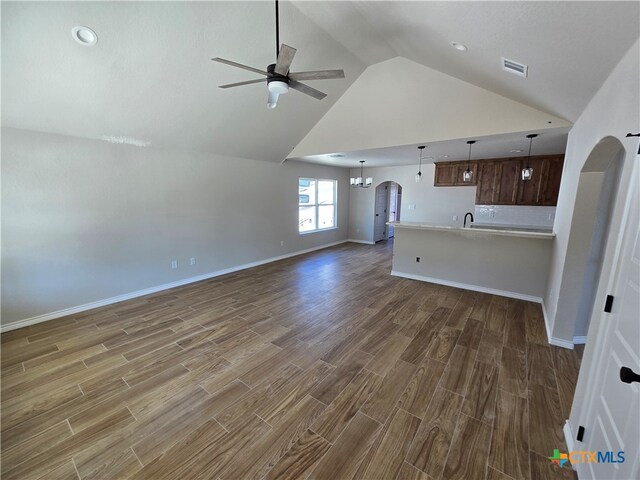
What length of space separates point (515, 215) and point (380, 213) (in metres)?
3.69

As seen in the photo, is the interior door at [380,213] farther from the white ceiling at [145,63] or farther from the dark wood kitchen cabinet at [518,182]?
the white ceiling at [145,63]

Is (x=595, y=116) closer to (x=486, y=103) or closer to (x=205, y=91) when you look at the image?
(x=486, y=103)

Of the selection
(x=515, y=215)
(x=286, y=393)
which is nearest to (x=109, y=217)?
(x=286, y=393)

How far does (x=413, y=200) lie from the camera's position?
726cm

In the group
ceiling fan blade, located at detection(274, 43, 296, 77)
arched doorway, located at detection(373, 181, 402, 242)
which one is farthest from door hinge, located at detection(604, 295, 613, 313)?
arched doorway, located at detection(373, 181, 402, 242)

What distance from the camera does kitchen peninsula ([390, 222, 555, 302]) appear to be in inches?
152

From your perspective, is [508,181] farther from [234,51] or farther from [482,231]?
[234,51]

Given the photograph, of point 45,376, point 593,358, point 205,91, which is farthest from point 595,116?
point 45,376

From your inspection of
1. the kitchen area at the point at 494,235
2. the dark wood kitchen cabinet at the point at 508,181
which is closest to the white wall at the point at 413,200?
the kitchen area at the point at 494,235

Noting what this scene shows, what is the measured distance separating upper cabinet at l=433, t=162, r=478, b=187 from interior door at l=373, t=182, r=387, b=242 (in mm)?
1915

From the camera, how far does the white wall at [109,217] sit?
305 cm

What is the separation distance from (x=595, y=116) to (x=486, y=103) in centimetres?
151

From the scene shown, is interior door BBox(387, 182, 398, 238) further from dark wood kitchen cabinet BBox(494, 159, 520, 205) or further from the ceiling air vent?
the ceiling air vent

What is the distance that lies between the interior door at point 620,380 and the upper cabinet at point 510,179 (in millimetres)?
4633
